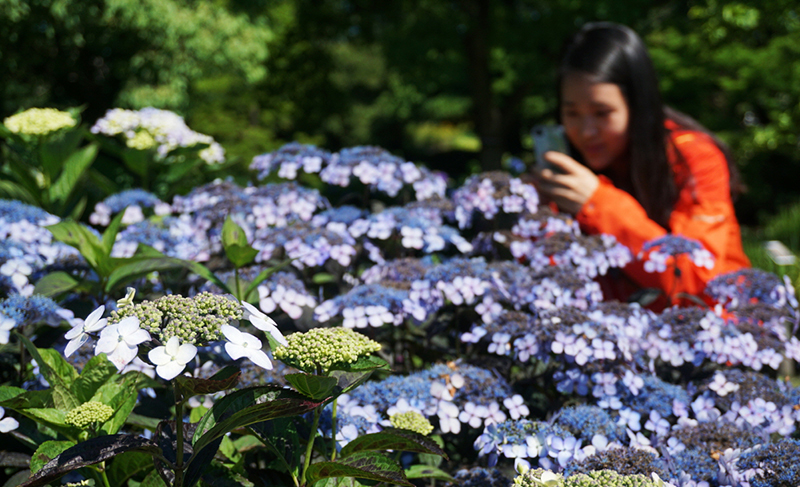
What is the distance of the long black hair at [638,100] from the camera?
7.11ft

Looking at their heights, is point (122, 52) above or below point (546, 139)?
above

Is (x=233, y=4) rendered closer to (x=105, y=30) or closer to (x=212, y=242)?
(x=105, y=30)

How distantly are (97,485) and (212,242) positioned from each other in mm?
913

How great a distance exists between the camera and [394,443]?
0.96m

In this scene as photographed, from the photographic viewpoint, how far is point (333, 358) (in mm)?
889

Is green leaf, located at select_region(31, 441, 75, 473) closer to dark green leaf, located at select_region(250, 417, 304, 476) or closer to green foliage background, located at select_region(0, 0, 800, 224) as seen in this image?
dark green leaf, located at select_region(250, 417, 304, 476)

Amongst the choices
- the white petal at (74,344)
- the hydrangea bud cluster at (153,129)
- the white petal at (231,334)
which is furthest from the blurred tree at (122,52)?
the white petal at (231,334)

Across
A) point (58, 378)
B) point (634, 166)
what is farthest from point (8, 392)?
point (634, 166)

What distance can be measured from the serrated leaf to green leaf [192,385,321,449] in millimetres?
82

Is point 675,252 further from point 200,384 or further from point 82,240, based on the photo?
point 82,240

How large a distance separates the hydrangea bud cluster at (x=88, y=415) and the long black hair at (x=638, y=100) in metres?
1.80

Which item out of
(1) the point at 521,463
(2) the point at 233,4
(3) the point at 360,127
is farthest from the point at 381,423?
(3) the point at 360,127

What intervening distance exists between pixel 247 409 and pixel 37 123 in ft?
5.65

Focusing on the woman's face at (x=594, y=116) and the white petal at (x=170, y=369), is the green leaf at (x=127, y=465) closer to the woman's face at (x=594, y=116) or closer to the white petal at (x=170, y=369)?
the white petal at (x=170, y=369)
